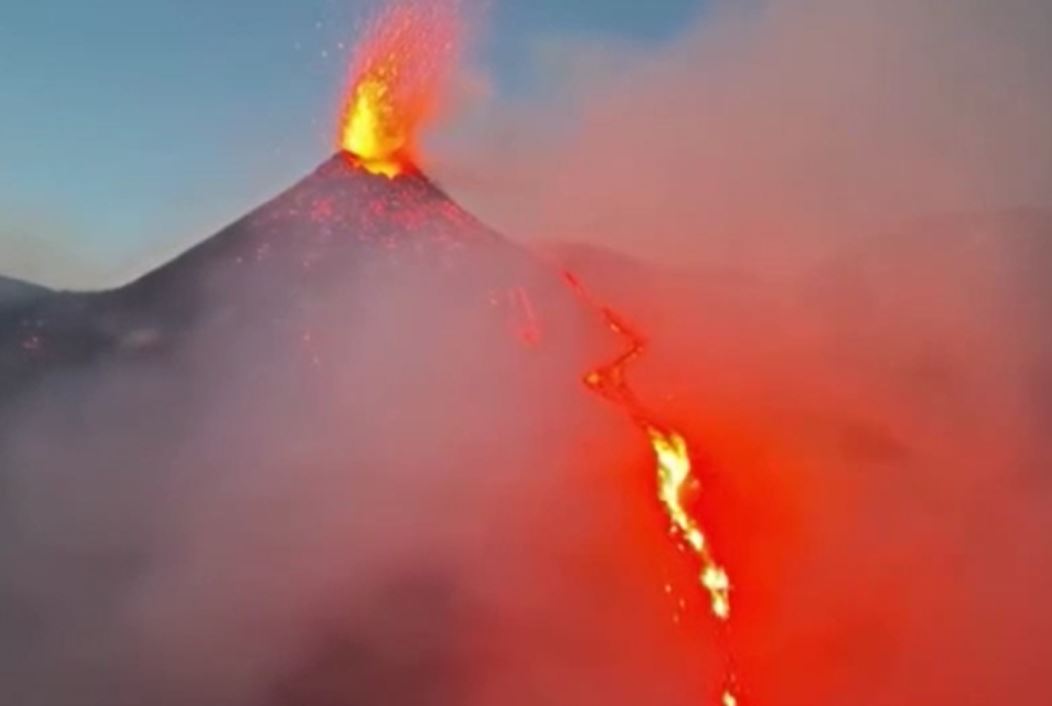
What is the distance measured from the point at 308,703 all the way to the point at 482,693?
4.72 ft

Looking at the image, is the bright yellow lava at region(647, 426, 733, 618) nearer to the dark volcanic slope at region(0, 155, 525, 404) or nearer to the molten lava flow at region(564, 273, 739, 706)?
the molten lava flow at region(564, 273, 739, 706)

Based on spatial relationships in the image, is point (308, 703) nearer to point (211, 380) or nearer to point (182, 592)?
point (182, 592)

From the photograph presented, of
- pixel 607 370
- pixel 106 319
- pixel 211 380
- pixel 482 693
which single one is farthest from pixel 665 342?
pixel 106 319

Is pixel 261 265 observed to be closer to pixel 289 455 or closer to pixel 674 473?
pixel 289 455

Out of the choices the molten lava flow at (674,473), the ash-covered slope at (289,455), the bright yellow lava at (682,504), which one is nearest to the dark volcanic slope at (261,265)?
the ash-covered slope at (289,455)

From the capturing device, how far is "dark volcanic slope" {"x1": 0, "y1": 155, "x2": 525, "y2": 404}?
20.2 meters

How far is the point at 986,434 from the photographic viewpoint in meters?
14.7

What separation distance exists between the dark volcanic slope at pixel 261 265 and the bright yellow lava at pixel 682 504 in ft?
20.2

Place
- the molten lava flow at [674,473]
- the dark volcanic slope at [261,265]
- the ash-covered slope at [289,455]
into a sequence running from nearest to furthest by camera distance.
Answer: the ash-covered slope at [289,455], the molten lava flow at [674,473], the dark volcanic slope at [261,265]

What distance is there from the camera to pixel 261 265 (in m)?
21.5

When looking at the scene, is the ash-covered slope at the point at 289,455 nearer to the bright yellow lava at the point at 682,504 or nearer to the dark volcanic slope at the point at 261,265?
the dark volcanic slope at the point at 261,265

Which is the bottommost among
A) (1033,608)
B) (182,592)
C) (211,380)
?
(1033,608)

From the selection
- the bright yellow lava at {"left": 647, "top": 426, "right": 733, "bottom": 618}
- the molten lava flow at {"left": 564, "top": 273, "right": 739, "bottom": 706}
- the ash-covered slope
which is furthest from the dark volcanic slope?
the bright yellow lava at {"left": 647, "top": 426, "right": 733, "bottom": 618}

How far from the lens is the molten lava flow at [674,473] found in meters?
14.0
